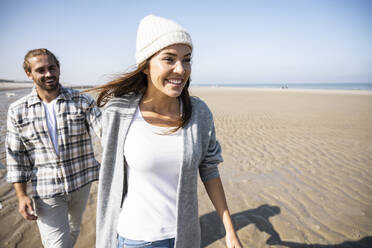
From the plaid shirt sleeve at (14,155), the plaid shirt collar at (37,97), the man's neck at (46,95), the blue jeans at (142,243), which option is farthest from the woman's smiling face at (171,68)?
the plaid shirt sleeve at (14,155)

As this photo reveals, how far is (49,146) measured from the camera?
7.08 feet

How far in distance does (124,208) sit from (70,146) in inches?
43.1

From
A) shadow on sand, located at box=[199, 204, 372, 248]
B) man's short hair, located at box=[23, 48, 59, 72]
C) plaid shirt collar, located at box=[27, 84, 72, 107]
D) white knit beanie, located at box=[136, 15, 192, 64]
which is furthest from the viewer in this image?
shadow on sand, located at box=[199, 204, 372, 248]

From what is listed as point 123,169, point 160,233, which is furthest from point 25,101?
point 160,233

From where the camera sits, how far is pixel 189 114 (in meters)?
1.65

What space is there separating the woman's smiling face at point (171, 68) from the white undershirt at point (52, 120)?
1367 millimetres

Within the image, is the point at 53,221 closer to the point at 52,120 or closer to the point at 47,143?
the point at 47,143

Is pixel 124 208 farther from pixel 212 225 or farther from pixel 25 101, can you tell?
→ pixel 212 225

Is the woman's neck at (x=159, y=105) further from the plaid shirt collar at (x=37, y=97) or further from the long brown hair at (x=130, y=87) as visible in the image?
the plaid shirt collar at (x=37, y=97)

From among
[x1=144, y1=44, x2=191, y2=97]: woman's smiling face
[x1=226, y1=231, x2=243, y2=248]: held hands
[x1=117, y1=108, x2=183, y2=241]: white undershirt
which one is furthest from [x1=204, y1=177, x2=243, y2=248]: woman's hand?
[x1=144, y1=44, x2=191, y2=97]: woman's smiling face

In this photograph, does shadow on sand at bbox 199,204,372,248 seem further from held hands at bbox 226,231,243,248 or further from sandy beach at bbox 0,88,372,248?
held hands at bbox 226,231,243,248

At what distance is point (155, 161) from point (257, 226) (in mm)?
3013

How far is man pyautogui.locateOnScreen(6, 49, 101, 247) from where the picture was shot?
2.11 m

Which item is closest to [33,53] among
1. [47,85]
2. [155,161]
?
[47,85]
